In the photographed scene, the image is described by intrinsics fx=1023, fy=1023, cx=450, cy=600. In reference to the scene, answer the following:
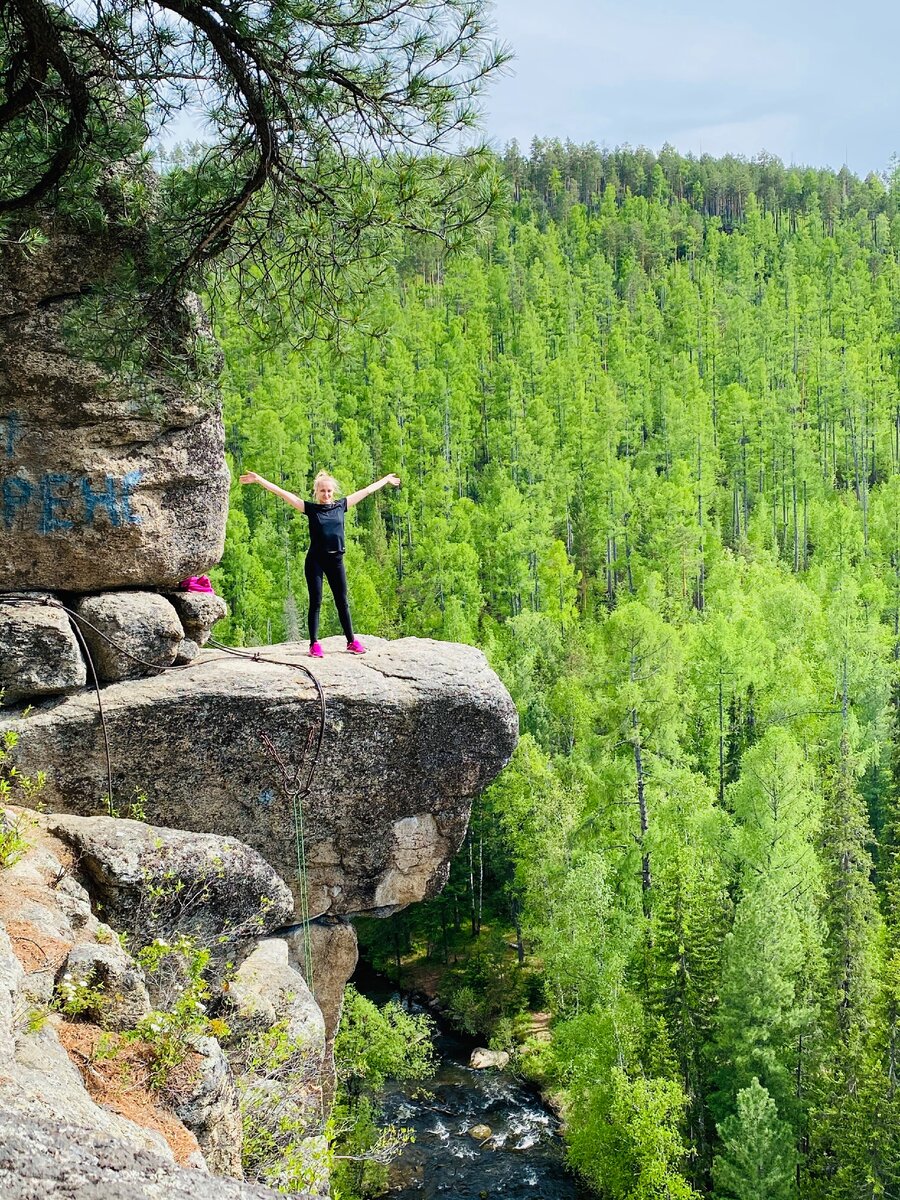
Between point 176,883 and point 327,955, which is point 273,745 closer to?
point 176,883

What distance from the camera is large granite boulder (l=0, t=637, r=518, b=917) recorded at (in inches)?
370

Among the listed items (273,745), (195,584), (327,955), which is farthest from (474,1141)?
(195,584)

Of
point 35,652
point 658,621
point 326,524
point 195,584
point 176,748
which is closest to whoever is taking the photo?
point 35,652

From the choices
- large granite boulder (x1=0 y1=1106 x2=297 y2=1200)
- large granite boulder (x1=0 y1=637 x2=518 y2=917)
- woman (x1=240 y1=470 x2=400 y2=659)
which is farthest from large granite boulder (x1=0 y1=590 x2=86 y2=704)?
large granite boulder (x1=0 y1=1106 x2=297 y2=1200)

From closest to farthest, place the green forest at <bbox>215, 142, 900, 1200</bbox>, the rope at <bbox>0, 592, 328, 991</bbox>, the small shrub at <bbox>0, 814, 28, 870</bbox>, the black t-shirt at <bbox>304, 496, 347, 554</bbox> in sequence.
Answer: the small shrub at <bbox>0, 814, 28, 870</bbox> → the rope at <bbox>0, 592, 328, 991</bbox> → the black t-shirt at <bbox>304, 496, 347, 554</bbox> → the green forest at <bbox>215, 142, 900, 1200</bbox>

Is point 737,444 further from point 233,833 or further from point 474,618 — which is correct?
point 233,833

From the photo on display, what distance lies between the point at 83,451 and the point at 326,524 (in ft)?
7.89

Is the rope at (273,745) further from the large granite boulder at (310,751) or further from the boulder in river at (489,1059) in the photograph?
the boulder in river at (489,1059)

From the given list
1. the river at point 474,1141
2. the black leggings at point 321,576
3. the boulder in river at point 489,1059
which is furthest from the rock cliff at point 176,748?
the boulder in river at point 489,1059

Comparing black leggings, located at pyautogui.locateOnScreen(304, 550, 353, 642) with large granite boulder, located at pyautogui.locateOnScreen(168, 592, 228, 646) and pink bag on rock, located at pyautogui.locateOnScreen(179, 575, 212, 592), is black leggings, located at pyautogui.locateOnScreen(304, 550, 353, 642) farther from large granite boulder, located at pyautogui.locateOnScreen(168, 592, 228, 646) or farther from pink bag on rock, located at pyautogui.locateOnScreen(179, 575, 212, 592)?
pink bag on rock, located at pyautogui.locateOnScreen(179, 575, 212, 592)

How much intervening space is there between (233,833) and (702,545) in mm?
46878

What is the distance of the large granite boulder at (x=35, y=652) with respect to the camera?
9055 mm

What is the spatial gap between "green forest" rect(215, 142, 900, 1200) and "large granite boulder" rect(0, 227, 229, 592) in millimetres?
1340

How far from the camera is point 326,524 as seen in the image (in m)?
10.4
